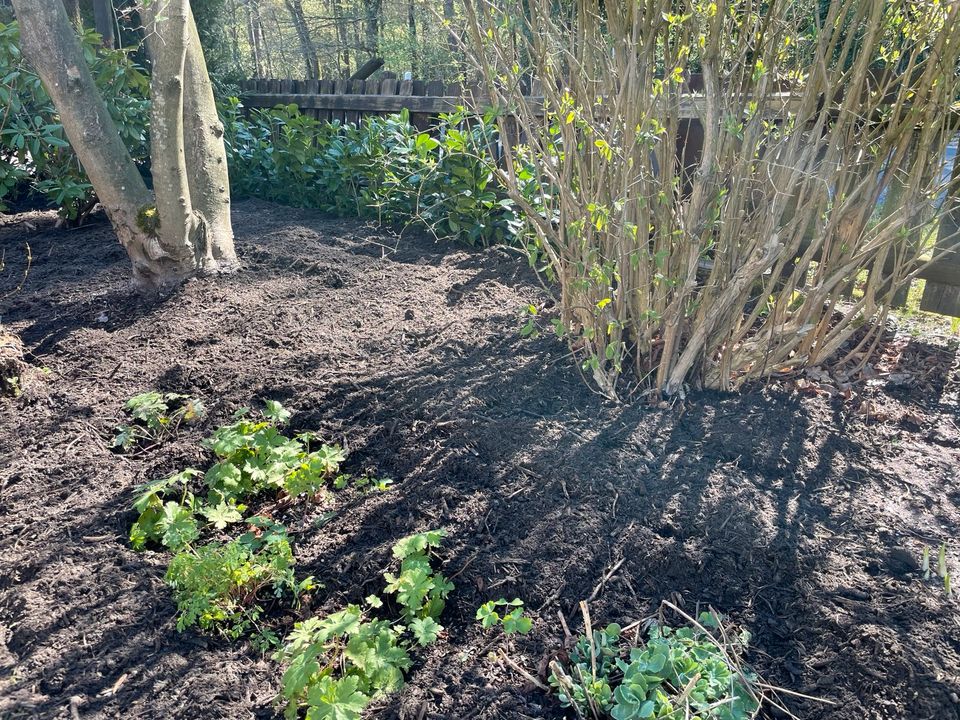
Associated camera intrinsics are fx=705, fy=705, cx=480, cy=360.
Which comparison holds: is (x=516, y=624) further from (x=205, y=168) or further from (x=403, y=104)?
(x=403, y=104)

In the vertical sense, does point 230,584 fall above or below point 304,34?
below

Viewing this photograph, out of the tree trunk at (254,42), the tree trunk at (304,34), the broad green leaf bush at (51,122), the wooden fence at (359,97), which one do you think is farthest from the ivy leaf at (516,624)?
the tree trunk at (254,42)

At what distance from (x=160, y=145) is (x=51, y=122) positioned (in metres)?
2.87

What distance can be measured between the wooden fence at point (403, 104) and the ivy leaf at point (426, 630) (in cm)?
318

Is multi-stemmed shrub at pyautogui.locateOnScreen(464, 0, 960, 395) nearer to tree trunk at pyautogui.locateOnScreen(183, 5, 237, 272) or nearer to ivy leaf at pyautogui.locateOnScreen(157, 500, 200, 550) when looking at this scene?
ivy leaf at pyautogui.locateOnScreen(157, 500, 200, 550)

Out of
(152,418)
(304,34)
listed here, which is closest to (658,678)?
(152,418)

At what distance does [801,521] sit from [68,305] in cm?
399

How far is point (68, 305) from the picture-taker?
13.5ft

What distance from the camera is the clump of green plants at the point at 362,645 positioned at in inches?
70.4

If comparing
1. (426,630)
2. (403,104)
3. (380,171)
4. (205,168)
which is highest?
(403,104)

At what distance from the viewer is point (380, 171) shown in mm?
5430

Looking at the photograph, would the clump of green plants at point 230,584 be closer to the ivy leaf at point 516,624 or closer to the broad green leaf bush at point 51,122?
the ivy leaf at point 516,624

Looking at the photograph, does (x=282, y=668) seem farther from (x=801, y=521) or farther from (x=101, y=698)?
(x=801, y=521)

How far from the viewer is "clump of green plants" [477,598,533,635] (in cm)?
202
